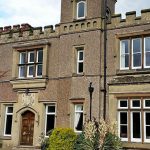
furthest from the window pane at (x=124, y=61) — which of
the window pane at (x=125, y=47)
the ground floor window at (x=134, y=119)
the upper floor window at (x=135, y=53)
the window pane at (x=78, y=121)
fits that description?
the window pane at (x=78, y=121)

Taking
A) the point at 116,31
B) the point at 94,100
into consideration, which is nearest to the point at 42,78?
the point at 94,100

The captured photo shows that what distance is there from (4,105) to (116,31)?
1014 cm

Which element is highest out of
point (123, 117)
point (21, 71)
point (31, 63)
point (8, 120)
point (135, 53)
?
point (135, 53)

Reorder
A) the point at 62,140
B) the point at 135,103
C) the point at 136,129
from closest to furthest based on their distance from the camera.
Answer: the point at 62,140 < the point at 136,129 < the point at 135,103

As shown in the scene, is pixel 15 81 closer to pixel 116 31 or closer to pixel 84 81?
pixel 84 81

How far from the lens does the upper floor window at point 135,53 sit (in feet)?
65.3

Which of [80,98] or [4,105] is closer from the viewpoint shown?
[80,98]

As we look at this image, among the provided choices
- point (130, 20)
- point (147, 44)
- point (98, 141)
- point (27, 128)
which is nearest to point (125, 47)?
point (147, 44)

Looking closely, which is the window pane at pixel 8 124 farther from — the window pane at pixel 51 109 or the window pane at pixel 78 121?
the window pane at pixel 78 121

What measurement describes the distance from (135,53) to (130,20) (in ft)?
7.13

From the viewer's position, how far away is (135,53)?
20.3m

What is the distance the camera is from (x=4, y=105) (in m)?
24.7

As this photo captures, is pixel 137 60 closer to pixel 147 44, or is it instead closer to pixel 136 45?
pixel 136 45

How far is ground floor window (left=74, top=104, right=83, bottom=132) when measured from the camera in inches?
830
